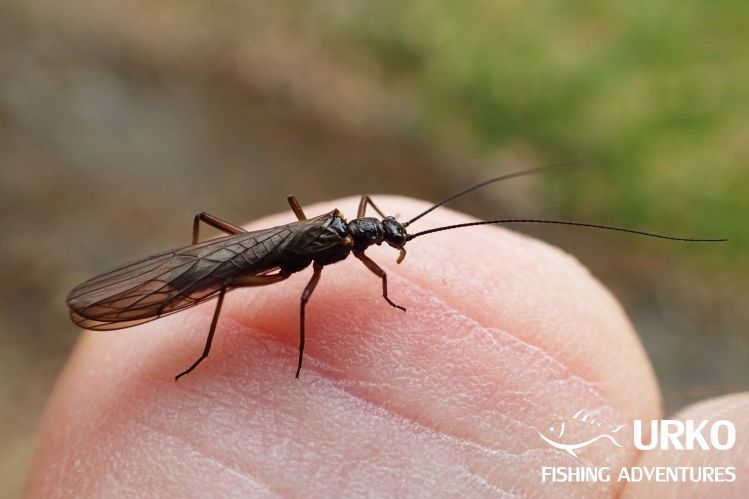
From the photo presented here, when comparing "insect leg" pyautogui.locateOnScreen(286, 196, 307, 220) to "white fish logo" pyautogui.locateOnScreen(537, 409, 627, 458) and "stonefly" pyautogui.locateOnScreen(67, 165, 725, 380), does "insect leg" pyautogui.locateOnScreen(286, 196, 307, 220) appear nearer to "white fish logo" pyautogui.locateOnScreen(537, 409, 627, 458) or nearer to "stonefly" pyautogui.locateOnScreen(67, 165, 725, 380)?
"stonefly" pyautogui.locateOnScreen(67, 165, 725, 380)

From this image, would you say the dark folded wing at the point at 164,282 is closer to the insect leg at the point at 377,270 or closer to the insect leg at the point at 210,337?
the insect leg at the point at 210,337

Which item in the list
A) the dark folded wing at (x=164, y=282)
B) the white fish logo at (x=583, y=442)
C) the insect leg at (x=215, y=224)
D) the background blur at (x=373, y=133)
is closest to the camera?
the white fish logo at (x=583, y=442)

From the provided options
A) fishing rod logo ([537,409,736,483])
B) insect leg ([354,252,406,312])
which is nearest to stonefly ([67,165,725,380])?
insect leg ([354,252,406,312])

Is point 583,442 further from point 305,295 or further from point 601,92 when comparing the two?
point 601,92

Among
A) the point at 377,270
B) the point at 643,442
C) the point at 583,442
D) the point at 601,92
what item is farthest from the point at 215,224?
the point at 601,92

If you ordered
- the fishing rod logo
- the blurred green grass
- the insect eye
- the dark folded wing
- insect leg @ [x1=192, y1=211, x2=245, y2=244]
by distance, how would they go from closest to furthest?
the fishing rod logo < the dark folded wing < the insect eye < insect leg @ [x1=192, y1=211, x2=245, y2=244] < the blurred green grass

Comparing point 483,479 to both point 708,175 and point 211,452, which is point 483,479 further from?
point 708,175

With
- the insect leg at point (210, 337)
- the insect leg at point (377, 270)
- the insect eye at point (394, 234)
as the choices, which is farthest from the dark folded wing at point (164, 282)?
the insect eye at point (394, 234)
